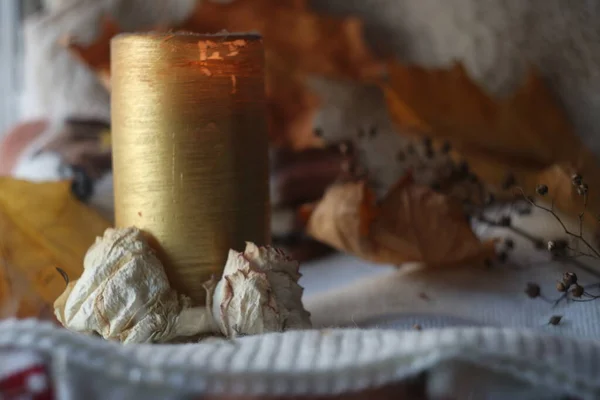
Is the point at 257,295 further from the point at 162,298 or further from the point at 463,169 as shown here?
the point at 463,169

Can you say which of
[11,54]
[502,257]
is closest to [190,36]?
[502,257]

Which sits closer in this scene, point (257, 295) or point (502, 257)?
point (257, 295)

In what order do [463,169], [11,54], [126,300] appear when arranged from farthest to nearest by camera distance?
[11,54] < [463,169] < [126,300]

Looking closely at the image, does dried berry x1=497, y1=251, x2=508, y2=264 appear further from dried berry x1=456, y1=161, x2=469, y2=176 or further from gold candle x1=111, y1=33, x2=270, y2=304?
gold candle x1=111, y1=33, x2=270, y2=304

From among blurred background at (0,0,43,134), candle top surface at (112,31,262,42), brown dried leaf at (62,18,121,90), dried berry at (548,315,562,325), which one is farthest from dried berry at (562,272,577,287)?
blurred background at (0,0,43,134)

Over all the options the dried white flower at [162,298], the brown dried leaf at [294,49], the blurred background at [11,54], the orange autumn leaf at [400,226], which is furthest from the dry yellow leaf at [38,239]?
the blurred background at [11,54]

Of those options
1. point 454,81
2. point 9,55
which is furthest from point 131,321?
point 9,55
